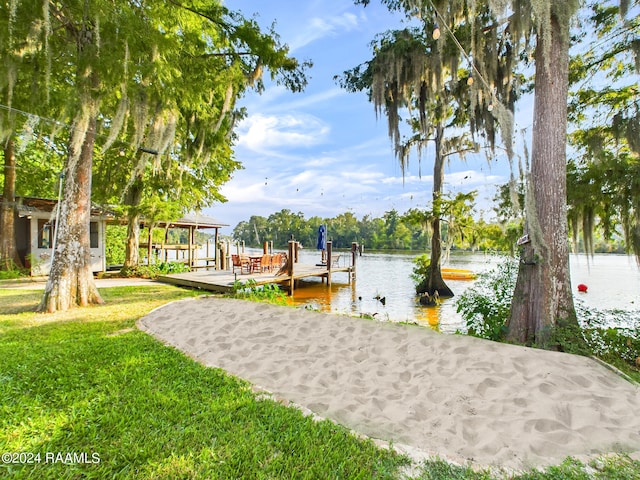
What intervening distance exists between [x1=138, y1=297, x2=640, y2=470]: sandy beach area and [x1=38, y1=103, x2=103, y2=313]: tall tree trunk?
2.21 metres

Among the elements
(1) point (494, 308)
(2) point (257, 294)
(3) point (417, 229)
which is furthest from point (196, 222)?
(1) point (494, 308)

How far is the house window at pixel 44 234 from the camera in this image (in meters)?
11.0

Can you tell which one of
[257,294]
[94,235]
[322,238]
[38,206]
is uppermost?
[38,206]

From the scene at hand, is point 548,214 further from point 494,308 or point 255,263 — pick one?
point 255,263

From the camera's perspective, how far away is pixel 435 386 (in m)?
2.91

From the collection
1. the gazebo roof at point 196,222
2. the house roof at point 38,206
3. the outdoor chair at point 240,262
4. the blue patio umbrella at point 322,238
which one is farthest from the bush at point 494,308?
the gazebo roof at point 196,222

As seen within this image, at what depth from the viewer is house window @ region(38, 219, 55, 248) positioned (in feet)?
36.2

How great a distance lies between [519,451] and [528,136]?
12.7 feet

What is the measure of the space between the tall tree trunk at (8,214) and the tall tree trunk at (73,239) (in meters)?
7.09

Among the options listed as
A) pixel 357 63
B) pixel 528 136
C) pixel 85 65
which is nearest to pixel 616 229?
pixel 528 136

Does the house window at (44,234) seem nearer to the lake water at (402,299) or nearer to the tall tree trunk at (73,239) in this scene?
the tall tree trunk at (73,239)

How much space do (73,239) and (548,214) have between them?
777 centimetres

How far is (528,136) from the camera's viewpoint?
4141 mm

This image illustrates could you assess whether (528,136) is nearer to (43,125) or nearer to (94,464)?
(94,464)
